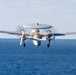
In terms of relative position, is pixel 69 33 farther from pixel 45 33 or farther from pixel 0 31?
pixel 0 31

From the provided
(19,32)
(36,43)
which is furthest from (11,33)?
(36,43)

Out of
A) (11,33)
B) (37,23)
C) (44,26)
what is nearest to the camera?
(44,26)

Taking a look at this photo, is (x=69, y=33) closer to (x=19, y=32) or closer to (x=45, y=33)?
(x=45, y=33)

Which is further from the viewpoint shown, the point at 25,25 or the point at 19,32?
the point at 19,32

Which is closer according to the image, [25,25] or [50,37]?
[25,25]

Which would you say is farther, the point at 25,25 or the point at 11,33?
the point at 11,33

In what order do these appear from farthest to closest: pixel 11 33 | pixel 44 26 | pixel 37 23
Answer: pixel 11 33, pixel 37 23, pixel 44 26

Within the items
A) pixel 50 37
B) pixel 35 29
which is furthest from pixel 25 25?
pixel 50 37

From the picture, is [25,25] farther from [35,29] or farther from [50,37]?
[50,37]
